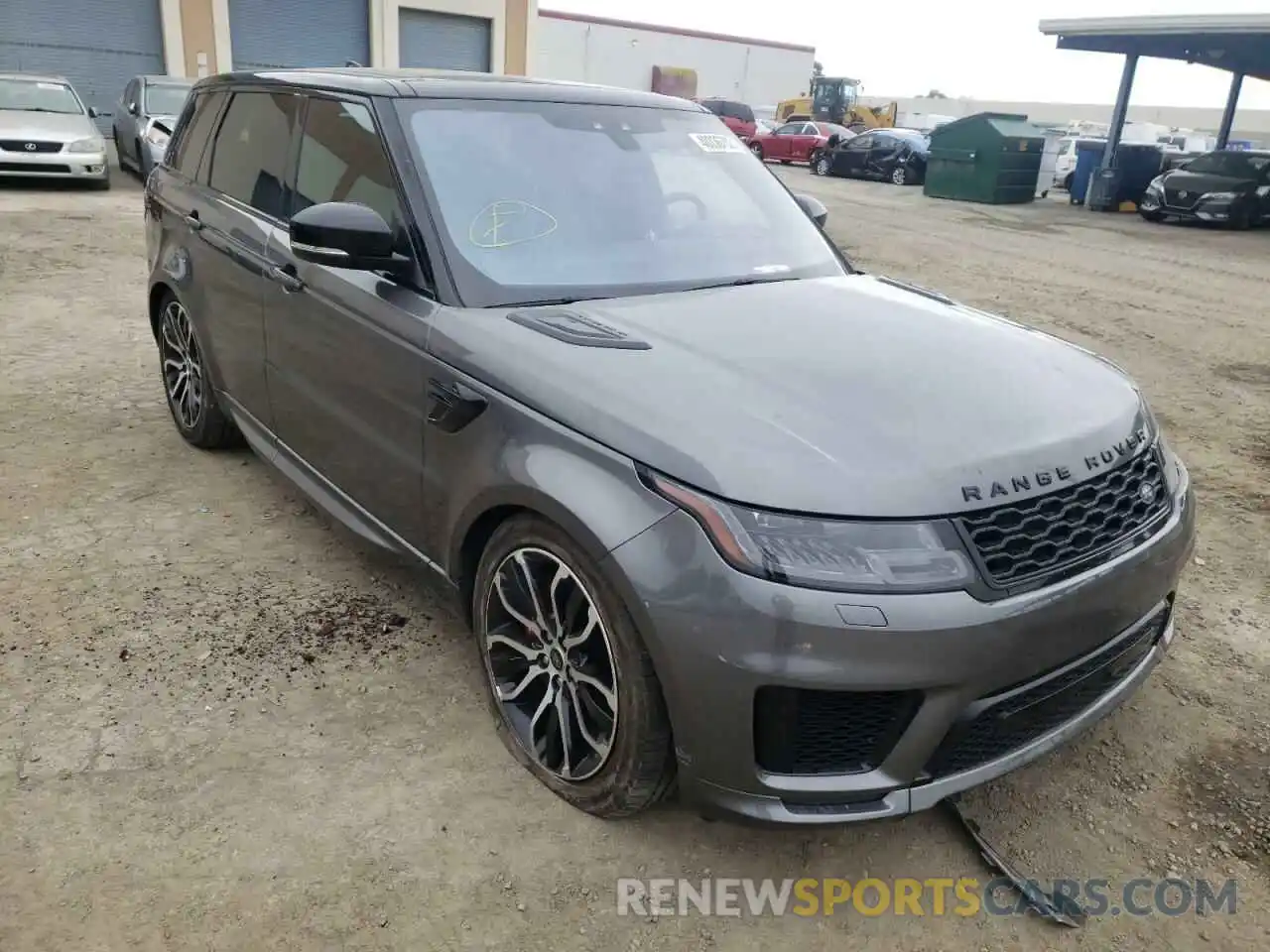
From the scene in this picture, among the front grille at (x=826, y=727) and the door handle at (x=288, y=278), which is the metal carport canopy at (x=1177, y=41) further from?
the front grille at (x=826, y=727)

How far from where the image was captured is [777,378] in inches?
93.0

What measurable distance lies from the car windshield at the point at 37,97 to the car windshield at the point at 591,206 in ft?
43.4

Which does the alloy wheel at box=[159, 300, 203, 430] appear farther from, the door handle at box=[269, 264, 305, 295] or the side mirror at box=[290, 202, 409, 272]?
the side mirror at box=[290, 202, 409, 272]

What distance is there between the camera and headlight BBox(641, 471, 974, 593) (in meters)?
1.97

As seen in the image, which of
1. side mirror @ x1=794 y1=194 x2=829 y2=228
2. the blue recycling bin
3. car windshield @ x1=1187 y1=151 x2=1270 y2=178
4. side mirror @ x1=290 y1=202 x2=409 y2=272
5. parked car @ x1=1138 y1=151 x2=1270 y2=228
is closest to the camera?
side mirror @ x1=290 y1=202 x2=409 y2=272

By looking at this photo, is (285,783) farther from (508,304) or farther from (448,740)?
(508,304)

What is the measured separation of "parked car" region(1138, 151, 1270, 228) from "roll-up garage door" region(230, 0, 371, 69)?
17.2 metres

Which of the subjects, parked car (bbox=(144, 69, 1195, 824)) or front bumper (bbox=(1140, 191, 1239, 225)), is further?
front bumper (bbox=(1140, 191, 1239, 225))

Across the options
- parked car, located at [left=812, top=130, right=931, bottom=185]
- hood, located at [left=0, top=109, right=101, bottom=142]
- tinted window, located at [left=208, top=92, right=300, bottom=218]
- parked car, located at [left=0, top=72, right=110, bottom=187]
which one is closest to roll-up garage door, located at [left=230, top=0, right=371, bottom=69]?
parked car, located at [left=0, top=72, right=110, bottom=187]

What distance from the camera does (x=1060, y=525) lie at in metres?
2.15

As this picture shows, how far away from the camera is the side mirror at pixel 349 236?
2.66 m

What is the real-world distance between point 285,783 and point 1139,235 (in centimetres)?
1706

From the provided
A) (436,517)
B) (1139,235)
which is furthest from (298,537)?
(1139,235)

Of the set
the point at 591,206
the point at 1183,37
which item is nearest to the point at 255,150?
the point at 591,206
